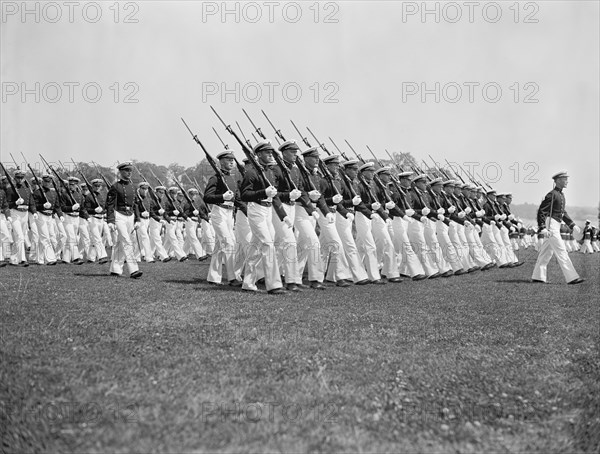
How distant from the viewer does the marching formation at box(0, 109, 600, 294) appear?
37.8 ft

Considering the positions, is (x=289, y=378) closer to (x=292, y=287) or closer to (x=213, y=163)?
(x=292, y=287)

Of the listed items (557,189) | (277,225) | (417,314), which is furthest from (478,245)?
(417,314)

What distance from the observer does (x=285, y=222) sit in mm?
11422

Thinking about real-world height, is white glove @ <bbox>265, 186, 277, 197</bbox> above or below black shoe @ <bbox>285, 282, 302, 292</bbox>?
above

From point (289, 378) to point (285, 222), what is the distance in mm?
6321

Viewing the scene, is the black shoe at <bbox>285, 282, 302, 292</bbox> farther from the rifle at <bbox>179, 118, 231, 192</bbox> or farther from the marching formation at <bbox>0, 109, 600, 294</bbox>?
the rifle at <bbox>179, 118, 231, 192</bbox>

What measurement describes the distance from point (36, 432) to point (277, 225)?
7816mm

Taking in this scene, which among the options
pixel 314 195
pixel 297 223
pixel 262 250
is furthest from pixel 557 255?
pixel 262 250

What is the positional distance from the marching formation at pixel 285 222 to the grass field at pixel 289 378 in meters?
2.78

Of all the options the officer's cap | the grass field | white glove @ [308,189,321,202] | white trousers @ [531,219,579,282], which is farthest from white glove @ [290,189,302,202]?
white trousers @ [531,219,579,282]

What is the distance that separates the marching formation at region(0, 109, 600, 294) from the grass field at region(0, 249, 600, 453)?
2.78m

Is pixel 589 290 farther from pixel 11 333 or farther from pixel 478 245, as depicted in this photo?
pixel 11 333

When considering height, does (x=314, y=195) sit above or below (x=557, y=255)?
above

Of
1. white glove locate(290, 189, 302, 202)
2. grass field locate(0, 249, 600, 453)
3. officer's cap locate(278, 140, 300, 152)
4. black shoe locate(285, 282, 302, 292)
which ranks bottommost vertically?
grass field locate(0, 249, 600, 453)
